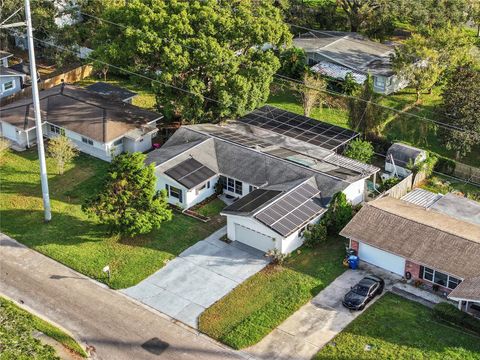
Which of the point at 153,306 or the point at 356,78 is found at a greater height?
the point at 356,78

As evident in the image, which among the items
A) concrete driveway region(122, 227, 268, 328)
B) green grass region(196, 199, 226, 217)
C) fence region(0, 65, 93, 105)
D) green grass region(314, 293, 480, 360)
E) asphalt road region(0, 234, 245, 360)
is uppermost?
fence region(0, 65, 93, 105)

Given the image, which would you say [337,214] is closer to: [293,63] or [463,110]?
[463,110]

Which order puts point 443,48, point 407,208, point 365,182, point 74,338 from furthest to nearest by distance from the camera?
point 443,48, point 365,182, point 407,208, point 74,338

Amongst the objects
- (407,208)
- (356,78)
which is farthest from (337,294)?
(356,78)

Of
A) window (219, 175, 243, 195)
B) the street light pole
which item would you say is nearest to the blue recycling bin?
window (219, 175, 243, 195)

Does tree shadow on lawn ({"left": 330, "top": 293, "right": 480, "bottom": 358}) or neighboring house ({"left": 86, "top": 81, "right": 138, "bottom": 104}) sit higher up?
neighboring house ({"left": 86, "top": 81, "right": 138, "bottom": 104})

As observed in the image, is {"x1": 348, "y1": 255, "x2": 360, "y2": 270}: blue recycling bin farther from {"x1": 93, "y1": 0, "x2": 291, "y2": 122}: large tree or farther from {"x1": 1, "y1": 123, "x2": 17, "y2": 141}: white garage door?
{"x1": 1, "y1": 123, "x2": 17, "y2": 141}: white garage door

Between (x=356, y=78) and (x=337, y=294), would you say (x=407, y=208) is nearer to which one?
(x=337, y=294)

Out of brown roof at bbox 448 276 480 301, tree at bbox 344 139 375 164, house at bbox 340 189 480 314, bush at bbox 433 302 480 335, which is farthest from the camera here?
tree at bbox 344 139 375 164
